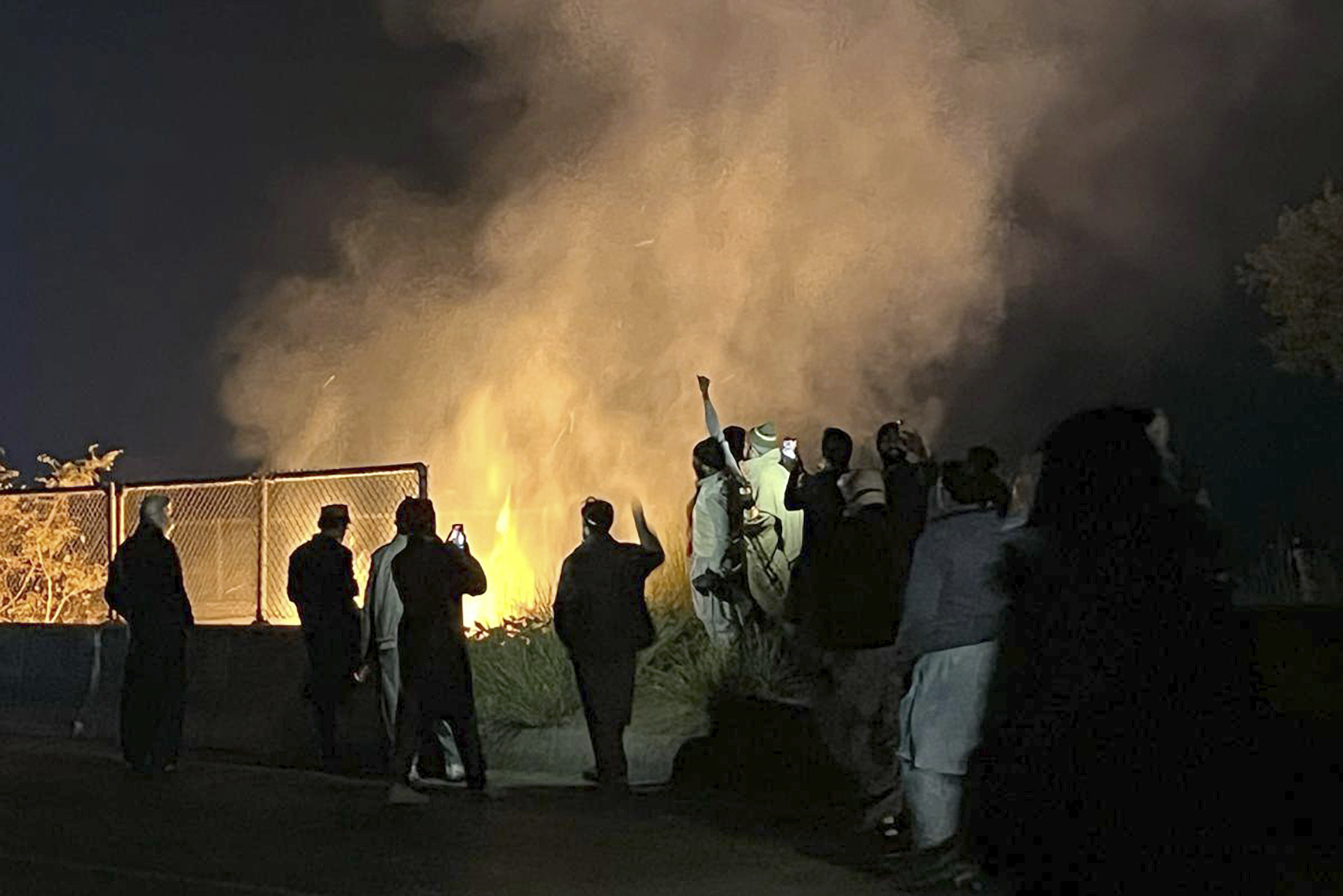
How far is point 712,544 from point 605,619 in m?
1.63

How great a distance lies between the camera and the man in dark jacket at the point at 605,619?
10.9 metres

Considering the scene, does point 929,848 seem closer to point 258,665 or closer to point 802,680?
point 802,680

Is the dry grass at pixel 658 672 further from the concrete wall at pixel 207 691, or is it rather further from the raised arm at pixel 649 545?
the raised arm at pixel 649 545

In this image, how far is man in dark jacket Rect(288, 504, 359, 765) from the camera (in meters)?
12.3

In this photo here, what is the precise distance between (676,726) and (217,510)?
19.2ft

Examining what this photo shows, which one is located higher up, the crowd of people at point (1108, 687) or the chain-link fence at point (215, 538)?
the chain-link fence at point (215, 538)

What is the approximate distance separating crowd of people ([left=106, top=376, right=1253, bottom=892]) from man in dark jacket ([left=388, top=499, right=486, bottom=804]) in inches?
0.5

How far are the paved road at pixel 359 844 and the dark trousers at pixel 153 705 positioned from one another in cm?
24

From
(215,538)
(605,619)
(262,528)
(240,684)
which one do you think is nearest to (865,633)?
(605,619)

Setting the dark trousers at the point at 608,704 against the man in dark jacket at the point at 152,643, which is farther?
the man in dark jacket at the point at 152,643

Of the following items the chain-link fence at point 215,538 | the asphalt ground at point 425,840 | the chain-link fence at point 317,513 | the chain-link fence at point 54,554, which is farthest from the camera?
the chain-link fence at point 54,554

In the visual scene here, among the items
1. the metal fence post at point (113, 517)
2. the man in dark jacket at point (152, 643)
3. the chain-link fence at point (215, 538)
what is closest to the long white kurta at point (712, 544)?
the man in dark jacket at point (152, 643)

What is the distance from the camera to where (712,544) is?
1235 cm

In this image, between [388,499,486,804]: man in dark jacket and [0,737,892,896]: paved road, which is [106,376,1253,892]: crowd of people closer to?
[388,499,486,804]: man in dark jacket
